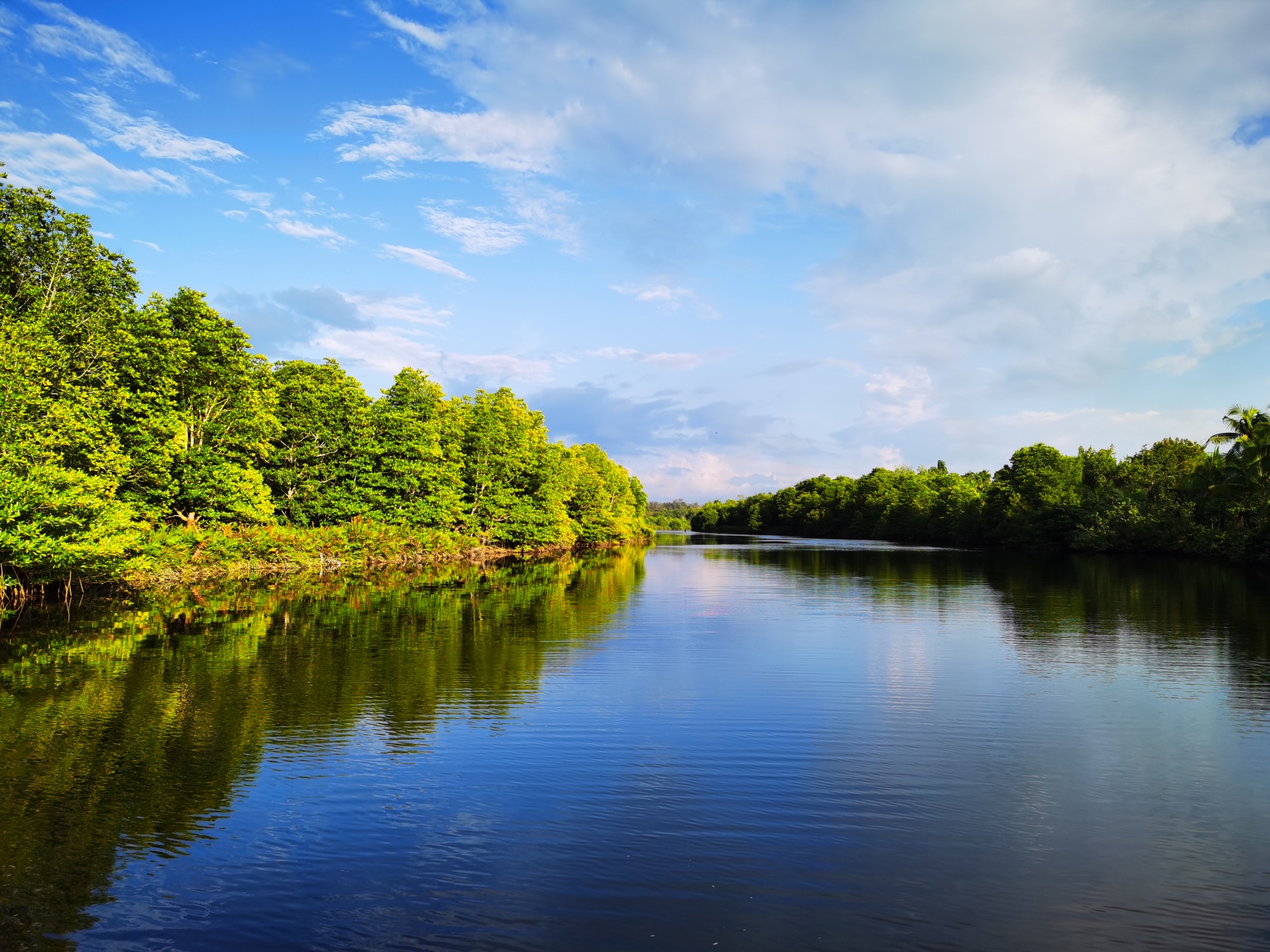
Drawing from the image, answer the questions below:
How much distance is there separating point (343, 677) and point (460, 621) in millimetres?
8934

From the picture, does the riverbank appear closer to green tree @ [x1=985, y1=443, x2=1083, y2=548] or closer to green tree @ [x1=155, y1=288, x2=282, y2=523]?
green tree @ [x1=155, y1=288, x2=282, y2=523]

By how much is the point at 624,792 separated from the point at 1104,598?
1305 inches

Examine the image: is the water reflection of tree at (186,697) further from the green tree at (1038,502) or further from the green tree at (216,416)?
the green tree at (1038,502)

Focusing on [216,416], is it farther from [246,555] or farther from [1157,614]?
[1157,614]

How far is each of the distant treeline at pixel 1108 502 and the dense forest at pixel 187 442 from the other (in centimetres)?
5599

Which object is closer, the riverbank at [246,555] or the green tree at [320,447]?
the riverbank at [246,555]

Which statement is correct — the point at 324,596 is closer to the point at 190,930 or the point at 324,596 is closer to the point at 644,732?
the point at 644,732

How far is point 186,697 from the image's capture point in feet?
46.6

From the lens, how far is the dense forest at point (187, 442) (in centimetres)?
2292

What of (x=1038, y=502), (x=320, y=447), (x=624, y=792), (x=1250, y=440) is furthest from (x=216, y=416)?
(x=1038, y=502)

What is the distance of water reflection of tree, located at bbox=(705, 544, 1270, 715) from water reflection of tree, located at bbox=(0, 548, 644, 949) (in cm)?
1546

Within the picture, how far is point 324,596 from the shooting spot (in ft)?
103

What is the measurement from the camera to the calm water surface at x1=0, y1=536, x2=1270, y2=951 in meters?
6.81

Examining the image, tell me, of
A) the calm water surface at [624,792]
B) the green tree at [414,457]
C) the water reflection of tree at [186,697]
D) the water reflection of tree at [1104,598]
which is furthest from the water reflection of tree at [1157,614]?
the green tree at [414,457]
